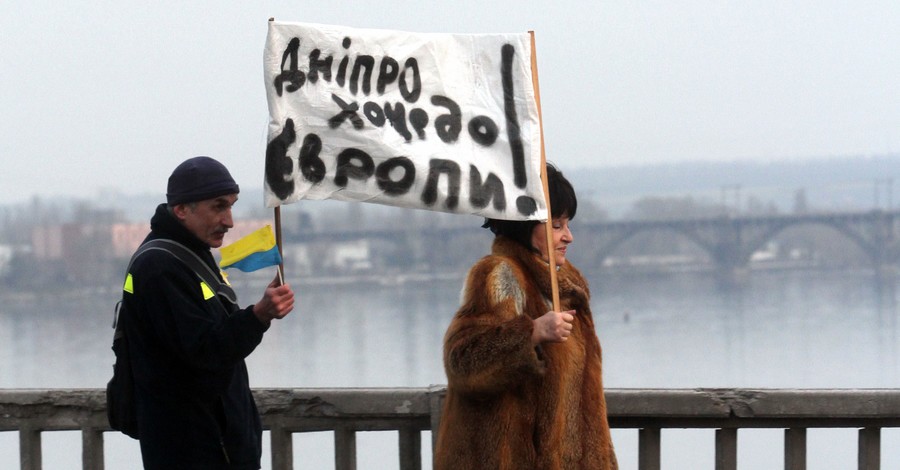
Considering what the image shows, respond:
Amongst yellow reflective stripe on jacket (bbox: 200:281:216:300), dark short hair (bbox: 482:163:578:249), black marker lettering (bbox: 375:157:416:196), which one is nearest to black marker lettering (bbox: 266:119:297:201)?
black marker lettering (bbox: 375:157:416:196)

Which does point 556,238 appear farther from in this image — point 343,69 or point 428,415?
point 428,415

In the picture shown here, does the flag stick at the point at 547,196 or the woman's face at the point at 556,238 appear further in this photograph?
the woman's face at the point at 556,238

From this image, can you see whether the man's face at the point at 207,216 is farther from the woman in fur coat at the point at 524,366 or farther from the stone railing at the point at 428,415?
the stone railing at the point at 428,415

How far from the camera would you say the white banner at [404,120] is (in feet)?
10.8

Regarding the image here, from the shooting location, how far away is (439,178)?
335 cm

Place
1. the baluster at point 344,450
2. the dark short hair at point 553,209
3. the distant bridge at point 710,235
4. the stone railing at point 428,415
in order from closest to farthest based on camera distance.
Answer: the dark short hair at point 553,209 → the stone railing at point 428,415 → the baluster at point 344,450 → the distant bridge at point 710,235

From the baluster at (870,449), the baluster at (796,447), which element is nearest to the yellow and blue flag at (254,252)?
the baluster at (796,447)

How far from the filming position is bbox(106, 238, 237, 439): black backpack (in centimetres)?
303

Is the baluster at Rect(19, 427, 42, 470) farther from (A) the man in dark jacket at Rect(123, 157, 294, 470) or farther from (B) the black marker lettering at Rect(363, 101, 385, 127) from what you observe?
(B) the black marker lettering at Rect(363, 101, 385, 127)

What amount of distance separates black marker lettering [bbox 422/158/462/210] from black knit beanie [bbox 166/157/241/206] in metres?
0.56

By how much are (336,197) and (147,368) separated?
0.69m

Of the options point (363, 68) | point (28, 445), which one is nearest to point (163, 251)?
point (363, 68)

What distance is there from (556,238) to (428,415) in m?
1.07

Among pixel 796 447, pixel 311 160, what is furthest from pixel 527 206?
pixel 796 447
